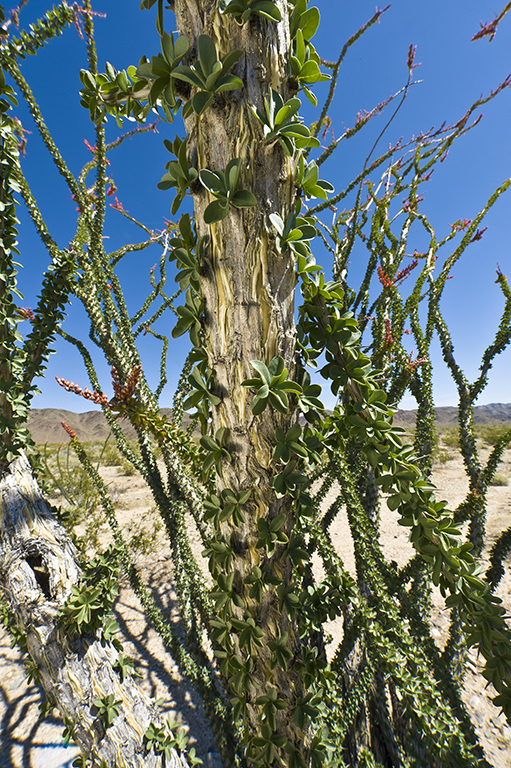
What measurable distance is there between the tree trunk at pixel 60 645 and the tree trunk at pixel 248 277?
73 centimetres

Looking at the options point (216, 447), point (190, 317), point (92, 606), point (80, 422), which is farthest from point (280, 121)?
point (80, 422)

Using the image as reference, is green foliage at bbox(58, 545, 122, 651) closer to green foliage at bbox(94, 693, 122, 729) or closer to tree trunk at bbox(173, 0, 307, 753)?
green foliage at bbox(94, 693, 122, 729)

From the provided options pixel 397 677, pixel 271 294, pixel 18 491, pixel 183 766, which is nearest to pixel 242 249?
pixel 271 294

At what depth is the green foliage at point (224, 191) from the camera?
0.49m

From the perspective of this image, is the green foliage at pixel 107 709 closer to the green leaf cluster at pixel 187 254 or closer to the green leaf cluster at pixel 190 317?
the green leaf cluster at pixel 190 317

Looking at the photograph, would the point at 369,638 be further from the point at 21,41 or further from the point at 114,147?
the point at 114,147

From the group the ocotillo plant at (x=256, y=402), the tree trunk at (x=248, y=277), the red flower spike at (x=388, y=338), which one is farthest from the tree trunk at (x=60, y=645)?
the red flower spike at (x=388, y=338)

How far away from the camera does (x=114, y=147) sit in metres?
2.59

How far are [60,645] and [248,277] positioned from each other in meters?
1.38

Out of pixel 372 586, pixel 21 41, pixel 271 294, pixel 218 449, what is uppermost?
pixel 21 41

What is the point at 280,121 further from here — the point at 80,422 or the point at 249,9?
the point at 80,422

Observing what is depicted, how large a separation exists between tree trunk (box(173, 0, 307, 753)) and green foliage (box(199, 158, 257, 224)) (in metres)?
0.06

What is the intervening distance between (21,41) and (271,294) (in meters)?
2.33

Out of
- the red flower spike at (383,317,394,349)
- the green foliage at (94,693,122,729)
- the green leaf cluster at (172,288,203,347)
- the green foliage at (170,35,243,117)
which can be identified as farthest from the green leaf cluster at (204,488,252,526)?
the red flower spike at (383,317,394,349)
